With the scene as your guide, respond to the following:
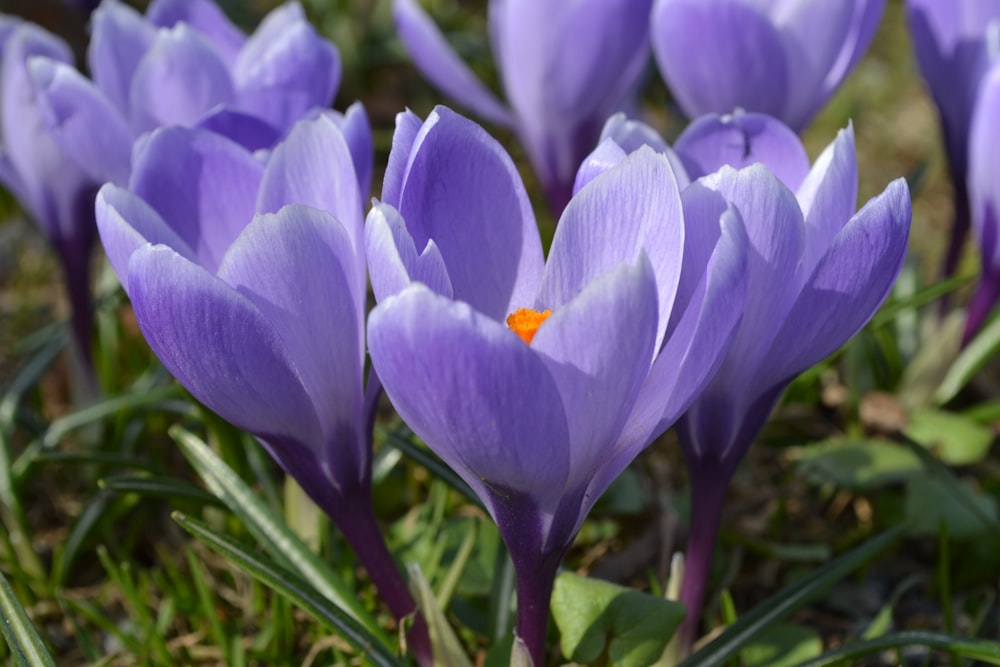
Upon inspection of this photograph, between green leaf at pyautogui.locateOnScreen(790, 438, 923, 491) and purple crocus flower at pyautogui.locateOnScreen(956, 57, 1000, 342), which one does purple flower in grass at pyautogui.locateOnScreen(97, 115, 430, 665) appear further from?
purple crocus flower at pyautogui.locateOnScreen(956, 57, 1000, 342)

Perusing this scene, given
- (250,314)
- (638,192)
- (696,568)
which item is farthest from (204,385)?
(696,568)

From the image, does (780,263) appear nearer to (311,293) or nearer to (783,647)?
(311,293)

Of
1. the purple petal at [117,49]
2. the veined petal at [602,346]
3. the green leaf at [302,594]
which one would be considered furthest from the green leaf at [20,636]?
the purple petal at [117,49]

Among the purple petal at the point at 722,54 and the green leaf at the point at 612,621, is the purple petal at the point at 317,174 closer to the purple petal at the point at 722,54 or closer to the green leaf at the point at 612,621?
the green leaf at the point at 612,621

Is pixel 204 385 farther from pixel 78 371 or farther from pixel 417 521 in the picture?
pixel 78 371

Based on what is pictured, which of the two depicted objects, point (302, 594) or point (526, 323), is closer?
point (526, 323)

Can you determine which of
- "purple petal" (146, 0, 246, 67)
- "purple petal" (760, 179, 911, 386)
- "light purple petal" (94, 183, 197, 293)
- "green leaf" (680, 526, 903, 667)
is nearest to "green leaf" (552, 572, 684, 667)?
"green leaf" (680, 526, 903, 667)

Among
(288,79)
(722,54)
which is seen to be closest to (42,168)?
(288,79)
